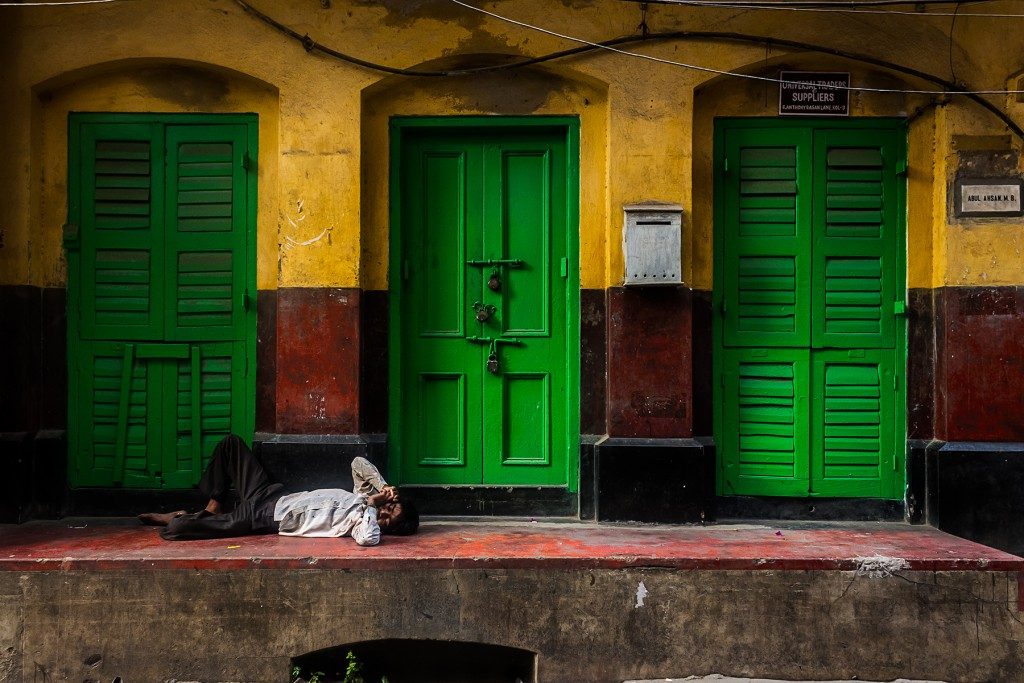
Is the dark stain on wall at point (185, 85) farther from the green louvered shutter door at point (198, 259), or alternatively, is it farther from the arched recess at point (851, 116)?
the arched recess at point (851, 116)

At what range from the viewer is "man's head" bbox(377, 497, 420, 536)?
5285mm

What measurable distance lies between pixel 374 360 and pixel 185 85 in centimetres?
231

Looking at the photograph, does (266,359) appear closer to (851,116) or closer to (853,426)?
(853,426)

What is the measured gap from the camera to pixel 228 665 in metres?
4.79

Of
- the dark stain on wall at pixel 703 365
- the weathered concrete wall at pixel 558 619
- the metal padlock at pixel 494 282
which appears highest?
the metal padlock at pixel 494 282

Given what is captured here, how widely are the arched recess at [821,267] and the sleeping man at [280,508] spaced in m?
2.23

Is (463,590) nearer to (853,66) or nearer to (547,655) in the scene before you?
(547,655)

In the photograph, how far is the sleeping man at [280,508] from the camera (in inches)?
206

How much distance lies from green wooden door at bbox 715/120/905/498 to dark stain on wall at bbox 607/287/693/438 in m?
0.35

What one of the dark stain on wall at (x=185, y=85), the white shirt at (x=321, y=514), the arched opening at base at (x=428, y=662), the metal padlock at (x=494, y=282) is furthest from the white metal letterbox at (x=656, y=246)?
the dark stain on wall at (x=185, y=85)

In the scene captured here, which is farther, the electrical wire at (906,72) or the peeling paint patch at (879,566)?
the electrical wire at (906,72)

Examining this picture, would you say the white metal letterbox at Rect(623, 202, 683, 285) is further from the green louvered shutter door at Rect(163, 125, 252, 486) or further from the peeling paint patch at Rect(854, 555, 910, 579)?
the green louvered shutter door at Rect(163, 125, 252, 486)

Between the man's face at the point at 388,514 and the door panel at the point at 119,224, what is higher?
the door panel at the point at 119,224

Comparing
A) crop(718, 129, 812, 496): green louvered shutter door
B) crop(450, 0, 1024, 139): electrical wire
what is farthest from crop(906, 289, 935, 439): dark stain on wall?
crop(450, 0, 1024, 139): electrical wire
